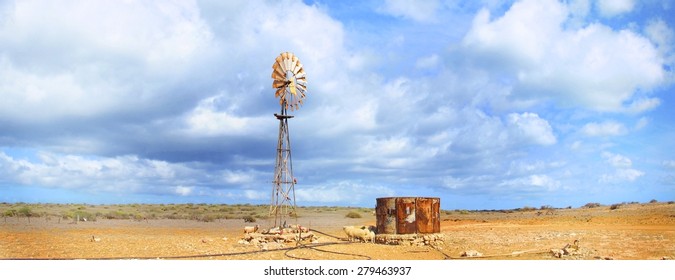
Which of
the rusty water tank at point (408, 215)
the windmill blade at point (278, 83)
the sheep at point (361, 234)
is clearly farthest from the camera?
the windmill blade at point (278, 83)

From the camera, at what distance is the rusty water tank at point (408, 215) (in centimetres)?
2216

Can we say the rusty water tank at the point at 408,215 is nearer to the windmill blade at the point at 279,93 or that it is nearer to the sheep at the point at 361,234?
the sheep at the point at 361,234

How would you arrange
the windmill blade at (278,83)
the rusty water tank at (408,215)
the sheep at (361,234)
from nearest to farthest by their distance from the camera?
the rusty water tank at (408,215) → the sheep at (361,234) → the windmill blade at (278,83)

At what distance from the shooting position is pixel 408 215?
22.2m

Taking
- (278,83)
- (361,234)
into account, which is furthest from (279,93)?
(361,234)

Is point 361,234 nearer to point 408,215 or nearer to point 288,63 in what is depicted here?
point 408,215

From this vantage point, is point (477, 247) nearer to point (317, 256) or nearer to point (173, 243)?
point (317, 256)

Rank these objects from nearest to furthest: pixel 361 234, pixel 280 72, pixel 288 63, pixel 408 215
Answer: pixel 408 215 < pixel 361 234 < pixel 280 72 < pixel 288 63

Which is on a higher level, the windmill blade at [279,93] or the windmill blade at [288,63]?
the windmill blade at [288,63]

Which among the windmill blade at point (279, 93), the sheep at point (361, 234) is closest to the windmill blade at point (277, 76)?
the windmill blade at point (279, 93)

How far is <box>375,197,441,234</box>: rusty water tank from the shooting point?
22.2 metres

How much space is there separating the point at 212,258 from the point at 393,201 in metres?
7.56

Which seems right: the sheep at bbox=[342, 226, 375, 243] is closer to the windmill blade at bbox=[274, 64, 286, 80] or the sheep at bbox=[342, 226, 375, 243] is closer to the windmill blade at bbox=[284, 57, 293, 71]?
the windmill blade at bbox=[274, 64, 286, 80]
